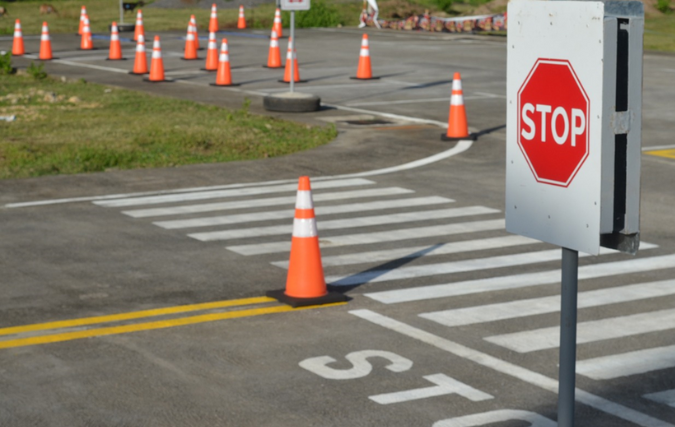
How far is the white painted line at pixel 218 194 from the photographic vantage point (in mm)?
12664

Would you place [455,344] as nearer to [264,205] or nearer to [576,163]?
[576,163]

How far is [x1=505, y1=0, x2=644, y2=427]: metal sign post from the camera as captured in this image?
387cm

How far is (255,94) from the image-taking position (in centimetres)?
2284

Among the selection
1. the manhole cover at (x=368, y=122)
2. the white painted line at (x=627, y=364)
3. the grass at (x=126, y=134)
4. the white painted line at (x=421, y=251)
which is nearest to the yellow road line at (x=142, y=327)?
the white painted line at (x=421, y=251)

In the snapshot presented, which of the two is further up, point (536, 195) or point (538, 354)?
point (536, 195)

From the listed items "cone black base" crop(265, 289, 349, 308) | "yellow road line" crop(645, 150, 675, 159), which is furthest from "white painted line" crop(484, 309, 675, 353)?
"yellow road line" crop(645, 150, 675, 159)

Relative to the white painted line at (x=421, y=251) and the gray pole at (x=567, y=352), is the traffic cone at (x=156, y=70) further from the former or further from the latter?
the gray pole at (x=567, y=352)

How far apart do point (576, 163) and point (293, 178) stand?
10272 millimetres

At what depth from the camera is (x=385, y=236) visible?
10992 mm

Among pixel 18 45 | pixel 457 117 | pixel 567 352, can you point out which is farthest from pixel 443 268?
pixel 18 45

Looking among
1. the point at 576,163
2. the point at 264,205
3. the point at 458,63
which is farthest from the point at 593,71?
the point at 458,63

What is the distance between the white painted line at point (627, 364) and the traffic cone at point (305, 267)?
7.06ft

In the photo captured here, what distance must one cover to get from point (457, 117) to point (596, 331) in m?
9.27

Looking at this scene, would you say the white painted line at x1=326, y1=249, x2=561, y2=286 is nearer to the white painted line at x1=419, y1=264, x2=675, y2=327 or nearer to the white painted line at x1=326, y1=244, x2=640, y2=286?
the white painted line at x1=326, y1=244, x2=640, y2=286
